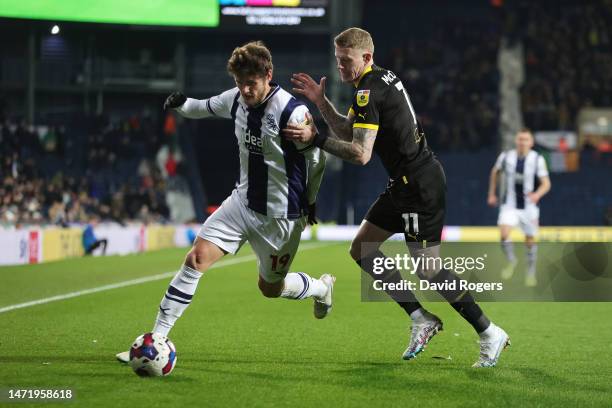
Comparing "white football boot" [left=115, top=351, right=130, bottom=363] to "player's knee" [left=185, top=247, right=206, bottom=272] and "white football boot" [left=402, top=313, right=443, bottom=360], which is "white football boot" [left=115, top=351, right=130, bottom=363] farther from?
"white football boot" [left=402, top=313, right=443, bottom=360]

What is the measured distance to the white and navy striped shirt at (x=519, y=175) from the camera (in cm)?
1382

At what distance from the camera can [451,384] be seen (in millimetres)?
5832

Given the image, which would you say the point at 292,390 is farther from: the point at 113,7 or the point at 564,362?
the point at 113,7

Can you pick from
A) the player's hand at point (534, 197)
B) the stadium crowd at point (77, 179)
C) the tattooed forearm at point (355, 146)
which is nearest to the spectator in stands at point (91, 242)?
the stadium crowd at point (77, 179)

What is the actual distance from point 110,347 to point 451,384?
2.77 m

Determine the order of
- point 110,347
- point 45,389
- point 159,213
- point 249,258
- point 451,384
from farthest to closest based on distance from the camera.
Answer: point 159,213
point 249,258
point 110,347
point 451,384
point 45,389

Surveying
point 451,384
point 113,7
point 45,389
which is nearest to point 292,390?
point 451,384

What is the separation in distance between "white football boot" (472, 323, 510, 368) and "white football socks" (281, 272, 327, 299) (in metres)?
1.44

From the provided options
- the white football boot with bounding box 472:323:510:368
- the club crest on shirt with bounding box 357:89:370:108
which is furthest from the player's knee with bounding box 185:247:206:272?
the white football boot with bounding box 472:323:510:368

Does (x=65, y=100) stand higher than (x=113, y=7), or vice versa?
(x=113, y=7)

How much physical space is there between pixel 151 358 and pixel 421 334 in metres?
1.97

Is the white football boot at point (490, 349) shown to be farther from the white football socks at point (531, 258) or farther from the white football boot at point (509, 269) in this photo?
the white football boot at point (509, 269)

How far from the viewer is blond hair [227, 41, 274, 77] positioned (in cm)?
614

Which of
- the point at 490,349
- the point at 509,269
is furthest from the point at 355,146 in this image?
the point at 509,269
